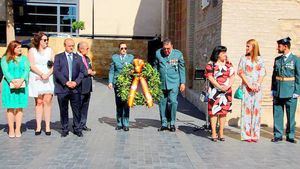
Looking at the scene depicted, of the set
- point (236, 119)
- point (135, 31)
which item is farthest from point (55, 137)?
point (135, 31)

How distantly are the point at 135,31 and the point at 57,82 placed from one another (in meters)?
30.4

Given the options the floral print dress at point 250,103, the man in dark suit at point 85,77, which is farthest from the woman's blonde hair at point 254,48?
the man in dark suit at point 85,77

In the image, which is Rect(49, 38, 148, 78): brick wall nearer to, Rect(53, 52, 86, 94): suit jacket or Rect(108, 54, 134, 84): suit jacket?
Rect(108, 54, 134, 84): suit jacket

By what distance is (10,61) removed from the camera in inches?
303

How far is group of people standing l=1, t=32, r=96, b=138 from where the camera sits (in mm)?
7688

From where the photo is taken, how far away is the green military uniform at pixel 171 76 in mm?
8586

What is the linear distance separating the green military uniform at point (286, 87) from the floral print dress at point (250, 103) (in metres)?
0.35

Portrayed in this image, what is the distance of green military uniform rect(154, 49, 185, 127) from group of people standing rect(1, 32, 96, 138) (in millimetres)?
1623

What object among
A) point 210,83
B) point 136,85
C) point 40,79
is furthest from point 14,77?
point 210,83

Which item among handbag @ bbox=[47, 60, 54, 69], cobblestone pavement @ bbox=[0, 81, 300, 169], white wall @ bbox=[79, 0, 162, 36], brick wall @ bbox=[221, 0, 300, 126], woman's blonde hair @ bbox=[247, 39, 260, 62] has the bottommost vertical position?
cobblestone pavement @ bbox=[0, 81, 300, 169]

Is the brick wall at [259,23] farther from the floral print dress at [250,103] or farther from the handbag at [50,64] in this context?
the handbag at [50,64]

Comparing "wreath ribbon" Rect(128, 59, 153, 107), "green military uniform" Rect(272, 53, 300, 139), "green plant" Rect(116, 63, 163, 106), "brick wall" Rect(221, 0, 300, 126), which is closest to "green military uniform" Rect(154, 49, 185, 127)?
"green plant" Rect(116, 63, 163, 106)

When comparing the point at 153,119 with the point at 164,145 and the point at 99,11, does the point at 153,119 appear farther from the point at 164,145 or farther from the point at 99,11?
the point at 99,11

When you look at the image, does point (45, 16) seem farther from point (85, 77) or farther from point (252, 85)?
point (252, 85)
